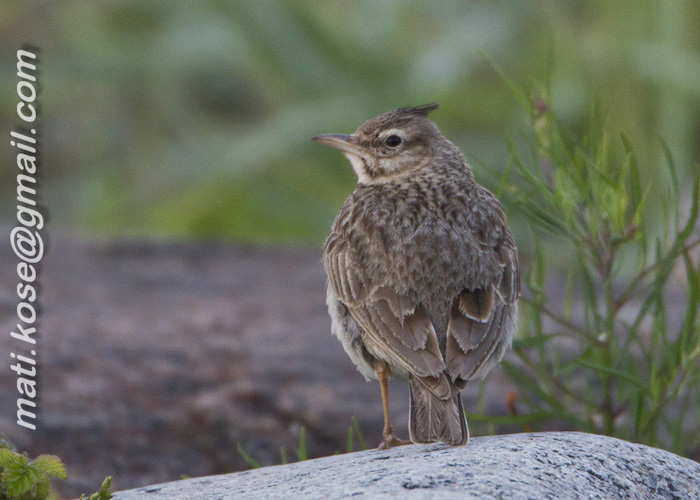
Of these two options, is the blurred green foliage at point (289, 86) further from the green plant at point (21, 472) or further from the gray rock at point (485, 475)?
the green plant at point (21, 472)

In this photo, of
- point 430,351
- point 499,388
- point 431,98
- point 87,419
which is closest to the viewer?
point 430,351

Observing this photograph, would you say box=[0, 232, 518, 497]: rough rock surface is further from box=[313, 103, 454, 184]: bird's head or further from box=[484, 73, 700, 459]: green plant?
box=[313, 103, 454, 184]: bird's head

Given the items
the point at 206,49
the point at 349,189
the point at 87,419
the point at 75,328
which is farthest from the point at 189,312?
the point at 206,49

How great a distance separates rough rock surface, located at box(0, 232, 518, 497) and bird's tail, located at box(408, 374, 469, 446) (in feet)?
6.24

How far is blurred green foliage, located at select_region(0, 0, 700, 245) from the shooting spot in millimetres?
9812

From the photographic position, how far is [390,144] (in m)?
4.91

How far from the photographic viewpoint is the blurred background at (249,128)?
6.64 meters

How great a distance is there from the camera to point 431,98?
9602 mm

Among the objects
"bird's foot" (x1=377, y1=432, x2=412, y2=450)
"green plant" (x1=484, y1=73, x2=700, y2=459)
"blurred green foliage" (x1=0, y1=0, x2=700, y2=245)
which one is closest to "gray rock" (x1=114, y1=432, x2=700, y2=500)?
"bird's foot" (x1=377, y1=432, x2=412, y2=450)

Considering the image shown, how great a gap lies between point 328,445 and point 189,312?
1.80 meters

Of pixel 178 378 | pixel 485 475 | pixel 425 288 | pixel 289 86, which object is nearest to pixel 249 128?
pixel 289 86

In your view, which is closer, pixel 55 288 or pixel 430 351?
pixel 430 351

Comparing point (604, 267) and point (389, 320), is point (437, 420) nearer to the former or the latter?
point (389, 320)

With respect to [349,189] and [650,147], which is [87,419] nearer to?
[349,189]
